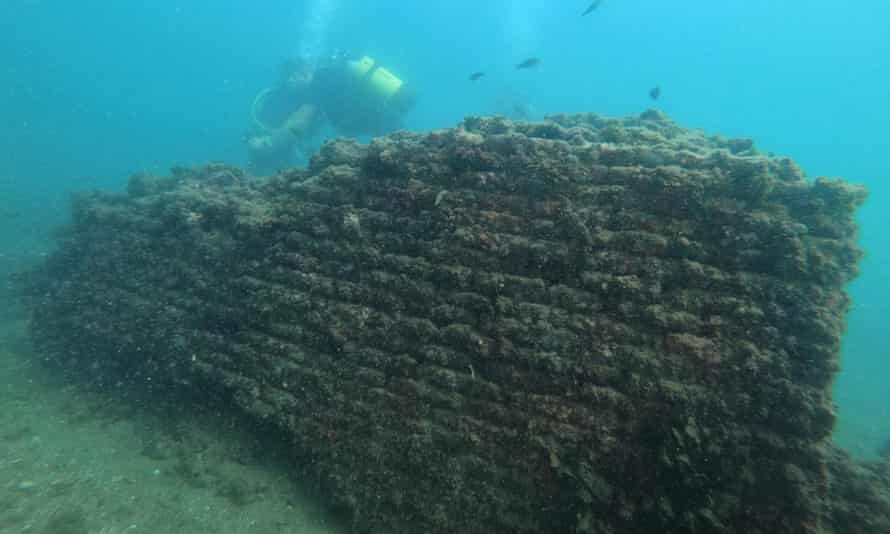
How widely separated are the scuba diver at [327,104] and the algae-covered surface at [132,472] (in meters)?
18.9

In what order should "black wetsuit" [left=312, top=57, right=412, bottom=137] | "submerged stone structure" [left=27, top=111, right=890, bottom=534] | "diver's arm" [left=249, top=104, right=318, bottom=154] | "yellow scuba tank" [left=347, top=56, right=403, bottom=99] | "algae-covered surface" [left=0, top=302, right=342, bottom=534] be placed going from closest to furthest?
"submerged stone structure" [left=27, top=111, right=890, bottom=534], "algae-covered surface" [left=0, top=302, right=342, bottom=534], "yellow scuba tank" [left=347, top=56, right=403, bottom=99], "black wetsuit" [left=312, top=57, right=412, bottom=137], "diver's arm" [left=249, top=104, right=318, bottom=154]

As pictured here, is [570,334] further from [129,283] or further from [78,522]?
[129,283]

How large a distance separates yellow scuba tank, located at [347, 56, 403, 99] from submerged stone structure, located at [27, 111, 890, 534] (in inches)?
665

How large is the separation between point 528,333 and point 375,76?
21.0m

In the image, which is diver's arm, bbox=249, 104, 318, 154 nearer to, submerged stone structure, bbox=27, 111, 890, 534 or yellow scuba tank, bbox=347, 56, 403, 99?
yellow scuba tank, bbox=347, 56, 403, 99

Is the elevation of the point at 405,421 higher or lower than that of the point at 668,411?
lower

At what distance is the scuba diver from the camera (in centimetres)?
2298

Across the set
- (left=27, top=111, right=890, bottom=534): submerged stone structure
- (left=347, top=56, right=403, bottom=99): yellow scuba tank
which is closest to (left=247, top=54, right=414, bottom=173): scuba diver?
(left=347, top=56, right=403, bottom=99): yellow scuba tank

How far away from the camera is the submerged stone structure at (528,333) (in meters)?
4.78

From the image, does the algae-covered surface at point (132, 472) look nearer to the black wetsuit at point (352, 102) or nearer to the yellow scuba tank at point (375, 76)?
the black wetsuit at point (352, 102)

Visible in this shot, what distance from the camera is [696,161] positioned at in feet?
22.0

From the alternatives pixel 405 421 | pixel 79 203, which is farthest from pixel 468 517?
pixel 79 203

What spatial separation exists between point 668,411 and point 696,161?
4003mm

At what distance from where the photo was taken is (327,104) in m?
24.1
